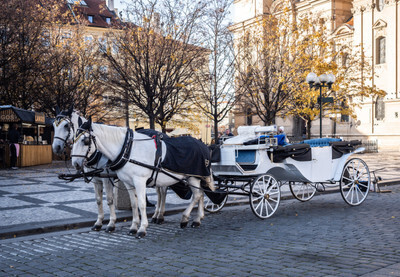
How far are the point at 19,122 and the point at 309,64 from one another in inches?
712

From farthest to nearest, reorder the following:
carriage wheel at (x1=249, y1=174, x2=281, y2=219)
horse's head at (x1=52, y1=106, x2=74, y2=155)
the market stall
→ the market stall
carriage wheel at (x1=249, y1=174, x2=281, y2=219)
horse's head at (x1=52, y1=106, x2=74, y2=155)

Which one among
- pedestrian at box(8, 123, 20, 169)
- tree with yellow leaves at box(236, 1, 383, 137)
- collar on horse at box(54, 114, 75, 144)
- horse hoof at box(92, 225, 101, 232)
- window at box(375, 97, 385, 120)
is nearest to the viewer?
collar on horse at box(54, 114, 75, 144)

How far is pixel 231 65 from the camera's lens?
30.5 meters

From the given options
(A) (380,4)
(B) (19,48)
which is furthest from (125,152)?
(A) (380,4)

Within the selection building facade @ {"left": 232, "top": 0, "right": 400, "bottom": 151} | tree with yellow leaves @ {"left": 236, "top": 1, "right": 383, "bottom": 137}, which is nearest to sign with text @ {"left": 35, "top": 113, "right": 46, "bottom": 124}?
tree with yellow leaves @ {"left": 236, "top": 1, "right": 383, "bottom": 137}

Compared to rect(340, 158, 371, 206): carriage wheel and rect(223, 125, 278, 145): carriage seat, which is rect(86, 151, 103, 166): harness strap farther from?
rect(340, 158, 371, 206): carriage wheel

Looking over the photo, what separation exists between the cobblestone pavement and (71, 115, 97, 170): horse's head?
1281mm

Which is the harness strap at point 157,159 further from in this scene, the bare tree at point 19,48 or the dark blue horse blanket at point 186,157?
the bare tree at point 19,48

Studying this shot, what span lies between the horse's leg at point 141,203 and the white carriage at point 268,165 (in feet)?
6.11

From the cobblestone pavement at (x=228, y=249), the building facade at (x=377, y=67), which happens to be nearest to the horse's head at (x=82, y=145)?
the cobblestone pavement at (x=228, y=249)

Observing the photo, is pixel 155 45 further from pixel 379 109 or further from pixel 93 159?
pixel 379 109

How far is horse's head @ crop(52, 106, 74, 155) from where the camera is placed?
288 inches

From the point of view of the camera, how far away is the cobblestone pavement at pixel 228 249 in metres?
5.51

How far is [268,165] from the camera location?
31.8 ft
